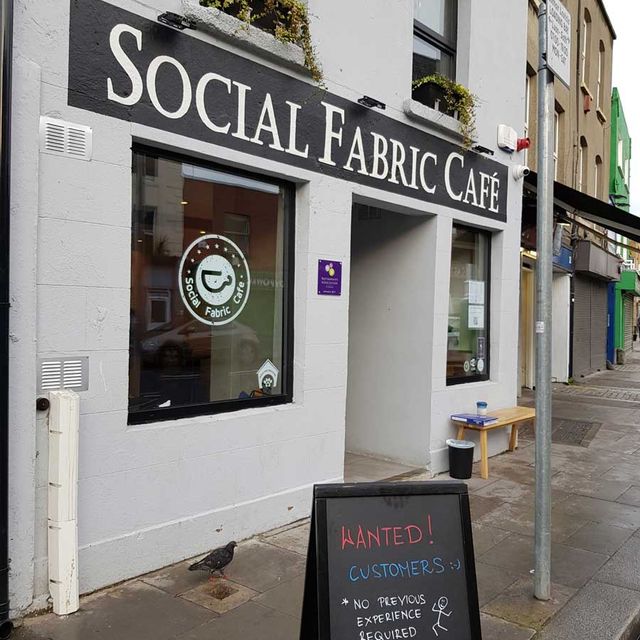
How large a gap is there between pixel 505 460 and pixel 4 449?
6.06m

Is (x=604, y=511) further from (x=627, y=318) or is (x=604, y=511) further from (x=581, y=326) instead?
(x=627, y=318)

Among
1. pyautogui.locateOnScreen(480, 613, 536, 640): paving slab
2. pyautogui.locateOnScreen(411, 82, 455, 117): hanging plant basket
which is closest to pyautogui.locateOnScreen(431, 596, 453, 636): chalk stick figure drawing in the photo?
pyautogui.locateOnScreen(480, 613, 536, 640): paving slab

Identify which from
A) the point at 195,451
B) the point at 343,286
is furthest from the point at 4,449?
the point at 343,286

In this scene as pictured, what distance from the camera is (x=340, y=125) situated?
221 inches

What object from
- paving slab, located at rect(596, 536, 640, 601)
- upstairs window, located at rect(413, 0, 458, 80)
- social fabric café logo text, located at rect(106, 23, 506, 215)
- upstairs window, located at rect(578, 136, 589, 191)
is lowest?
paving slab, located at rect(596, 536, 640, 601)

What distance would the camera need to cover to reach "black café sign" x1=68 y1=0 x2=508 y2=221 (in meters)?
3.93

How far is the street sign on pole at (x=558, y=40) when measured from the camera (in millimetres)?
4047

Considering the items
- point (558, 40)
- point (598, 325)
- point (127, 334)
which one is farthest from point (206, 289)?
point (598, 325)

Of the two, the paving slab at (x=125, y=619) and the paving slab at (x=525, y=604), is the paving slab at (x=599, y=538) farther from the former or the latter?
the paving slab at (x=125, y=619)

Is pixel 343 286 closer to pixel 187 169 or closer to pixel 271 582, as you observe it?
pixel 187 169

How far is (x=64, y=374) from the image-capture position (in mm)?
3807

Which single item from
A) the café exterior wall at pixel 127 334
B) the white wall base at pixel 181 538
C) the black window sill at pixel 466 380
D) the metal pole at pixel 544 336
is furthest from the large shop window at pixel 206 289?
the black window sill at pixel 466 380

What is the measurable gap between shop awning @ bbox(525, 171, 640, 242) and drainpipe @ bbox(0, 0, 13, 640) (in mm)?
7276

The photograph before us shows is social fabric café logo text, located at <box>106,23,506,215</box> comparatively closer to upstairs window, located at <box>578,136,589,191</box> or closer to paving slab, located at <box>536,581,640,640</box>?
paving slab, located at <box>536,581,640,640</box>
